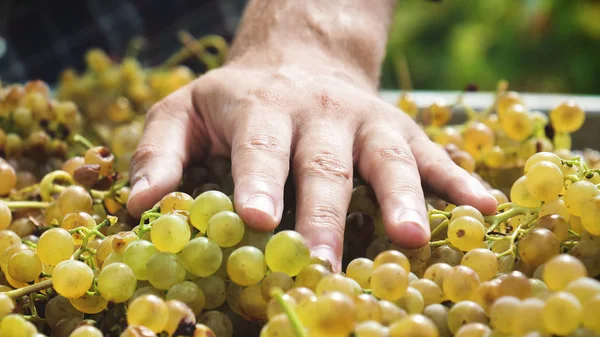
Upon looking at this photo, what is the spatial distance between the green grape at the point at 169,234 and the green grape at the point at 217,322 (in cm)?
7

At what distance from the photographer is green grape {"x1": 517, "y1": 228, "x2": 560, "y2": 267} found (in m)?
0.63

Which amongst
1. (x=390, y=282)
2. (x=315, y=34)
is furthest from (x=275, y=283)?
(x=315, y=34)

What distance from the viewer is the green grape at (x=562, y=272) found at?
532mm

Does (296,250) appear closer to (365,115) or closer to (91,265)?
(91,265)

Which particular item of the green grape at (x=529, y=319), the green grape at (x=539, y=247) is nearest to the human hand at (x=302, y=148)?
the green grape at (x=539, y=247)

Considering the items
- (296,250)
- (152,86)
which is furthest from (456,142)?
(152,86)

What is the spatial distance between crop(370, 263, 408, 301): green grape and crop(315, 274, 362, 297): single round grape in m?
0.02

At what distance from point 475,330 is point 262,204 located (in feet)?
0.86

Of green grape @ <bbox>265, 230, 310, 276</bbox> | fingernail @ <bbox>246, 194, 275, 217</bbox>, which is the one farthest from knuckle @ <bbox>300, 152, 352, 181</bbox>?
green grape @ <bbox>265, 230, 310, 276</bbox>

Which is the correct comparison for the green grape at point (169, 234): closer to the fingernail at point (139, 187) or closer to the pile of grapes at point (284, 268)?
the pile of grapes at point (284, 268)

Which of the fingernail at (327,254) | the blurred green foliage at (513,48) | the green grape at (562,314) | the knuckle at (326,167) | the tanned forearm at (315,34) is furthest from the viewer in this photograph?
the blurred green foliage at (513,48)

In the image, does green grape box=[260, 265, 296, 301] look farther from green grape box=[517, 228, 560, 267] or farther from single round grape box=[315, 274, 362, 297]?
green grape box=[517, 228, 560, 267]

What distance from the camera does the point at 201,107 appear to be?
1.03 m

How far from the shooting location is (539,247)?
2.06ft
